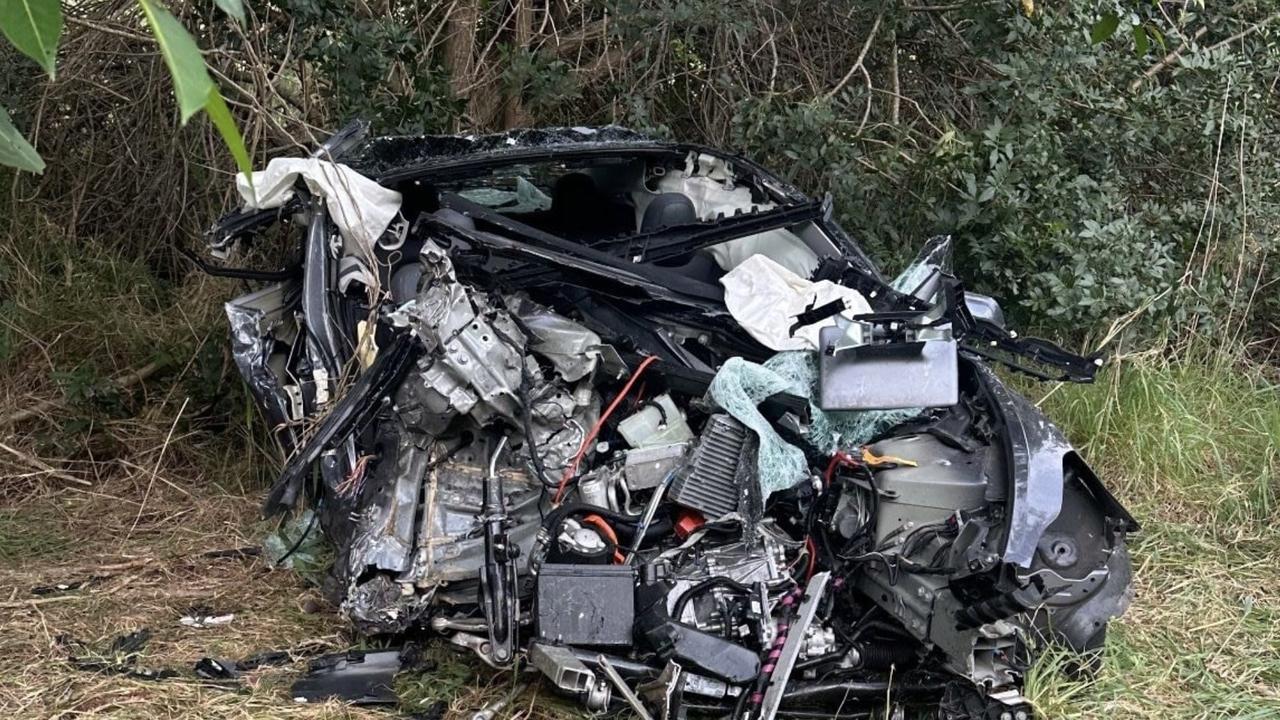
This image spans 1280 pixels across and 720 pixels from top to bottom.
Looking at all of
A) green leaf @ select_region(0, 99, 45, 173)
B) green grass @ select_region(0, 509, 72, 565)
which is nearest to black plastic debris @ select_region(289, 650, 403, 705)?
green grass @ select_region(0, 509, 72, 565)

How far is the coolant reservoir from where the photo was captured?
3.38m

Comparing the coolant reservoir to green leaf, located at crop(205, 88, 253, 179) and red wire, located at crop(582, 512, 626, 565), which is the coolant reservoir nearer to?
red wire, located at crop(582, 512, 626, 565)

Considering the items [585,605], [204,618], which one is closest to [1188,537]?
[585,605]

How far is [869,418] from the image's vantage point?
340cm

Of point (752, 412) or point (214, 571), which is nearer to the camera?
point (752, 412)

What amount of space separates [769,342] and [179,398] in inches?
110

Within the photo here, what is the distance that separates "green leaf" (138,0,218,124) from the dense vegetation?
3809mm

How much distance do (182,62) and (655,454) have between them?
8.69 ft

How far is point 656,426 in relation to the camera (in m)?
3.42

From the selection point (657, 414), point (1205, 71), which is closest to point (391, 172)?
point (657, 414)

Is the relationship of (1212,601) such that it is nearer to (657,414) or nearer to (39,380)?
(657,414)

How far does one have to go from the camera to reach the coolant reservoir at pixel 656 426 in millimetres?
3385

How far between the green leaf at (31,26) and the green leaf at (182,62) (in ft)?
0.47

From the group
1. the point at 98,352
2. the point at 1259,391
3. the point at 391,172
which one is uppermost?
the point at 391,172
